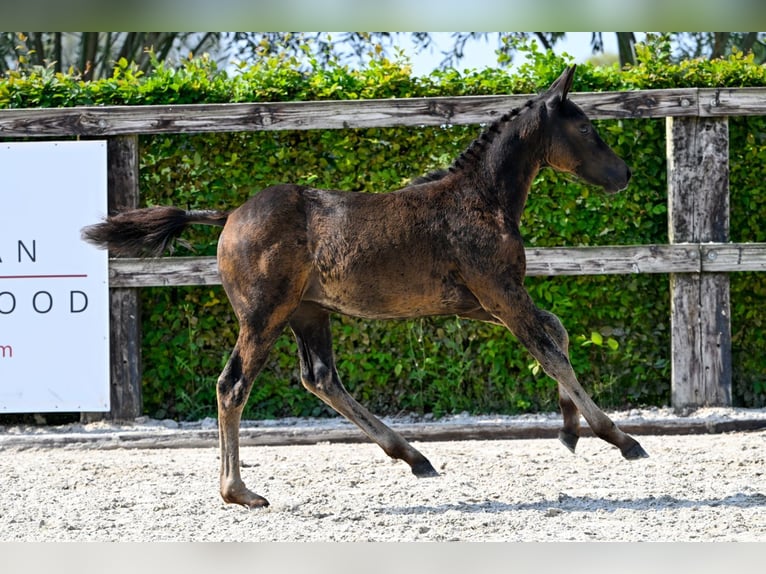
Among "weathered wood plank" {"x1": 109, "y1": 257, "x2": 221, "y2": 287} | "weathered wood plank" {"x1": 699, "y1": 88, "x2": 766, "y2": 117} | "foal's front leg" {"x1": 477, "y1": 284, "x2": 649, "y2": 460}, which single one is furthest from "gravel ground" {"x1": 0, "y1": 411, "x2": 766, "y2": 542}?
"weathered wood plank" {"x1": 699, "y1": 88, "x2": 766, "y2": 117}

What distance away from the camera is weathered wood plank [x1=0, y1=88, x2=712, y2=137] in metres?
6.59

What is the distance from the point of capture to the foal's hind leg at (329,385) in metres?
4.59

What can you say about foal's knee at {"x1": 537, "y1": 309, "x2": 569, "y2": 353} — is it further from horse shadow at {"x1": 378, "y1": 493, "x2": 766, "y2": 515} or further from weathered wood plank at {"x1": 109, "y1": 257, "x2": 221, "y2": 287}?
weathered wood plank at {"x1": 109, "y1": 257, "x2": 221, "y2": 287}

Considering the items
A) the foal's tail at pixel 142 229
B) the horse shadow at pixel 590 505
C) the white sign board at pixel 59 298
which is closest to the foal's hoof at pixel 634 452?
the horse shadow at pixel 590 505

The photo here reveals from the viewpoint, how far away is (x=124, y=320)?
6805 mm

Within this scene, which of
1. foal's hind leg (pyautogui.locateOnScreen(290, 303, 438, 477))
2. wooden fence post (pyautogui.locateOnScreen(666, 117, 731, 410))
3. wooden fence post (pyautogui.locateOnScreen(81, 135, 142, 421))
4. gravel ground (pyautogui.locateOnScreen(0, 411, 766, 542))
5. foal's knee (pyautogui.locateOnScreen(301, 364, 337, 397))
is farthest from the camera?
wooden fence post (pyautogui.locateOnScreen(81, 135, 142, 421))

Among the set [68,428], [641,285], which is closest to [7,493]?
[68,428]

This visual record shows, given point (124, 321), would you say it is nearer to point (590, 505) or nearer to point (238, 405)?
point (238, 405)

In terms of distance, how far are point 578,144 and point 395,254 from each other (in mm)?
1124

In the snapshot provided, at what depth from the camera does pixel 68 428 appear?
22.6ft

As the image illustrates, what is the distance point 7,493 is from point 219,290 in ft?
7.90

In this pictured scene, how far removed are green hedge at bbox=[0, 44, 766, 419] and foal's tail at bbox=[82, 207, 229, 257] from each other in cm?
219

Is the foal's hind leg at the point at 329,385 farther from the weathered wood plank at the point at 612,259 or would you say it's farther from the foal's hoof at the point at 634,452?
the weathered wood plank at the point at 612,259

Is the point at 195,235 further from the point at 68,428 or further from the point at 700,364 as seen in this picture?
the point at 700,364
